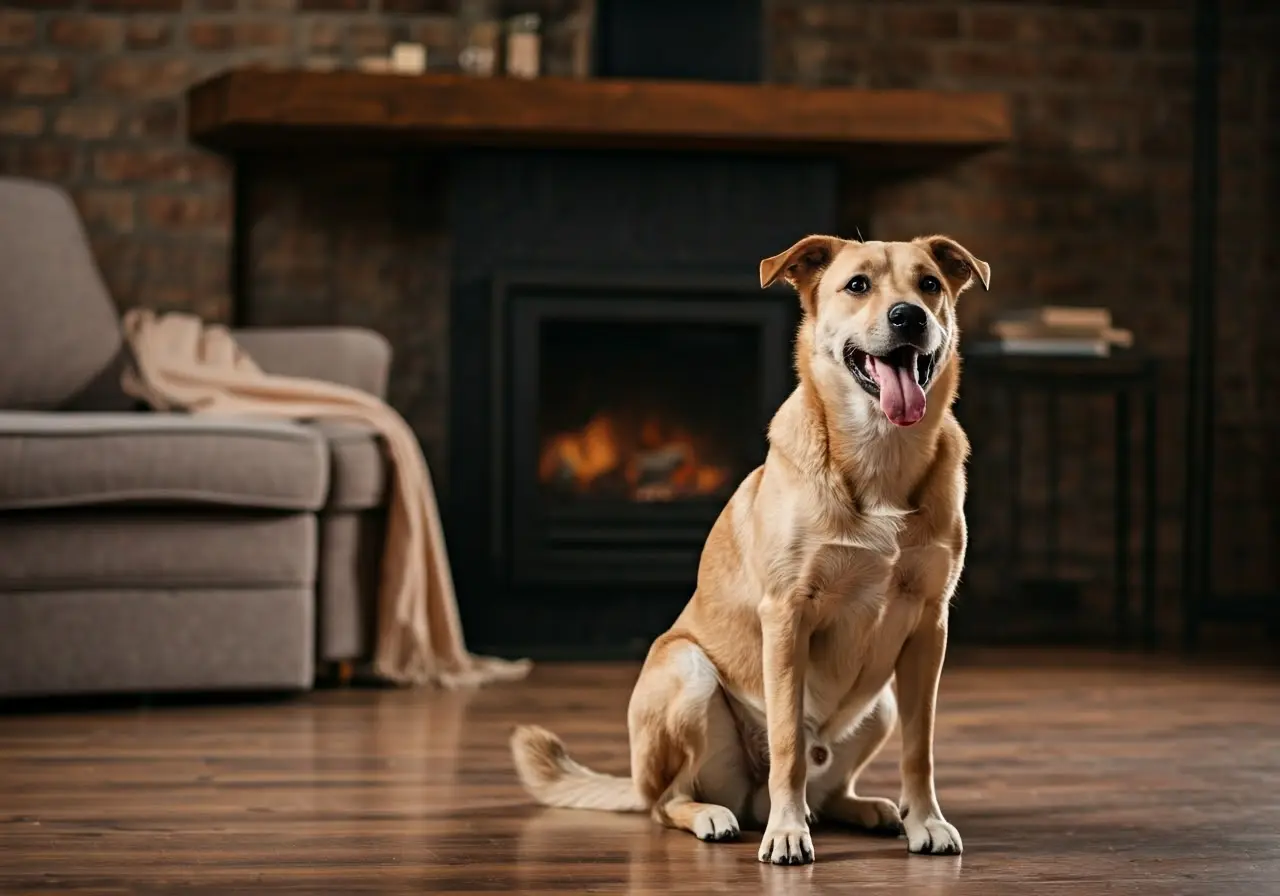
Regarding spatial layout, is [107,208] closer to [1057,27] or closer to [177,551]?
[177,551]

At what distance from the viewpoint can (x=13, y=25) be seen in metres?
4.34

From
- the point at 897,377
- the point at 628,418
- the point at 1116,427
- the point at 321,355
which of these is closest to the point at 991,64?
the point at 1116,427

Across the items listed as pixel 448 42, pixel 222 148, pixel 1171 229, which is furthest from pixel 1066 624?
pixel 222 148

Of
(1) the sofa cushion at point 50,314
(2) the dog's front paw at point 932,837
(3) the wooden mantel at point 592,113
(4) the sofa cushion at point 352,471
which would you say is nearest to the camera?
(2) the dog's front paw at point 932,837

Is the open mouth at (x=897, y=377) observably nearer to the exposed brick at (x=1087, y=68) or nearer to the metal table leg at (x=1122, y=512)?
the metal table leg at (x=1122, y=512)

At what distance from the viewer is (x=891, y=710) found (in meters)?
2.07

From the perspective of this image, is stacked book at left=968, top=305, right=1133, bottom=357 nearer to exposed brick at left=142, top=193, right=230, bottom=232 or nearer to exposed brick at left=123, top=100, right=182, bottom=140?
exposed brick at left=142, top=193, right=230, bottom=232

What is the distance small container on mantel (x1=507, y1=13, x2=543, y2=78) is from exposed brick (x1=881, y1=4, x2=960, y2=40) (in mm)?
1062

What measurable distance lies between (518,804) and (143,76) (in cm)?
287

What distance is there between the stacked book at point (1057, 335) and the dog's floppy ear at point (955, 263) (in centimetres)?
222

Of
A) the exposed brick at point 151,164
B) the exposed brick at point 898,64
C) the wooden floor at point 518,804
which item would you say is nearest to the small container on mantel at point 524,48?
the exposed brick at point 151,164

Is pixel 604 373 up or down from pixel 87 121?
down

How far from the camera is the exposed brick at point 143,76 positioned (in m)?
4.35

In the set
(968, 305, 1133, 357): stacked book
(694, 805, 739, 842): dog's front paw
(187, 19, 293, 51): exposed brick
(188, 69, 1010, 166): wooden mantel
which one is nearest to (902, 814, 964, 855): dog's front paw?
(694, 805, 739, 842): dog's front paw
